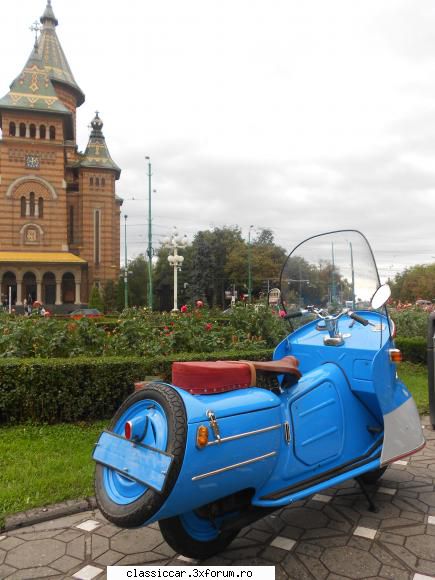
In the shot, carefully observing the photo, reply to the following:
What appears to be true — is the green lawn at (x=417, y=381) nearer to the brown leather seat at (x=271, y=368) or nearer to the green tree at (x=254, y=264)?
the brown leather seat at (x=271, y=368)

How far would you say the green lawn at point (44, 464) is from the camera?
3584 mm

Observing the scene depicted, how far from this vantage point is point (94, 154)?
45438 millimetres

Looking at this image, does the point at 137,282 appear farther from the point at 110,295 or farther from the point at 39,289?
the point at 39,289

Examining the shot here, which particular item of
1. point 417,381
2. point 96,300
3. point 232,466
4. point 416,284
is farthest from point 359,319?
point 416,284

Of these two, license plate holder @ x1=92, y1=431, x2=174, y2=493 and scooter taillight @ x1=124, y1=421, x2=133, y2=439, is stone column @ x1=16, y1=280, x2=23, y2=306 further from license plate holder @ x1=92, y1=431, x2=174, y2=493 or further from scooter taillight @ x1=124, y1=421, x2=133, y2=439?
scooter taillight @ x1=124, y1=421, x2=133, y2=439

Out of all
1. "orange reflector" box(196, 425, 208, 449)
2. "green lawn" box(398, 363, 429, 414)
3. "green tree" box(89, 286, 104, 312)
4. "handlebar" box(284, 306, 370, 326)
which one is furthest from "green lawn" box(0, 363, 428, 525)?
"green tree" box(89, 286, 104, 312)

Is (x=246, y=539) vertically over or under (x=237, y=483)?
under

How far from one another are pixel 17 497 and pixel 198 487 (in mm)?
2069

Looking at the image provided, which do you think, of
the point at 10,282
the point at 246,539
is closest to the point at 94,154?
the point at 10,282

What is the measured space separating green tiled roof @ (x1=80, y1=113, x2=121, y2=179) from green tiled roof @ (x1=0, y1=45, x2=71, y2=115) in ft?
14.8

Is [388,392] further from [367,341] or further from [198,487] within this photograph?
[198,487]

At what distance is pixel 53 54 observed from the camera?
1972 inches

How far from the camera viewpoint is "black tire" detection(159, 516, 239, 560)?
8.14 feet

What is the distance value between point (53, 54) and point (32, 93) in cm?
1124
